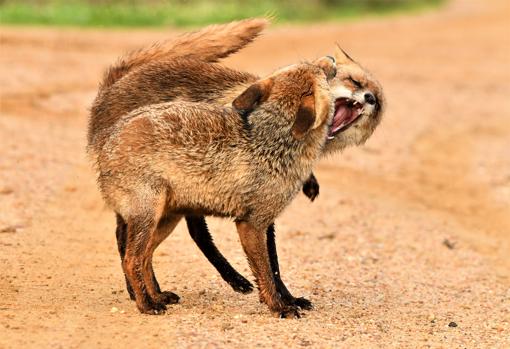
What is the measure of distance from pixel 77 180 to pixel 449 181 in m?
5.11

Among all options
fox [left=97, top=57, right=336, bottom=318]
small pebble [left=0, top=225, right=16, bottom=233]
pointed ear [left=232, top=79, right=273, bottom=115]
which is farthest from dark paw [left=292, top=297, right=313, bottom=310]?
small pebble [left=0, top=225, right=16, bottom=233]

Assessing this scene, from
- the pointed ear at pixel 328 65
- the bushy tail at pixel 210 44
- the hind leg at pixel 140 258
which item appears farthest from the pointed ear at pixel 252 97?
the bushy tail at pixel 210 44

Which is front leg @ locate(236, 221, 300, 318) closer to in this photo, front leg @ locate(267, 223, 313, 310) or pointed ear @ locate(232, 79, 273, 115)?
front leg @ locate(267, 223, 313, 310)

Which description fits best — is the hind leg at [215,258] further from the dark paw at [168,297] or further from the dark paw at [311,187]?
the dark paw at [311,187]

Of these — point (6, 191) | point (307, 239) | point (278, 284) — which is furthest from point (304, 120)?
point (6, 191)

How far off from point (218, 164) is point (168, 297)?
1.02 meters

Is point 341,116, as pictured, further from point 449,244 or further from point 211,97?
point 449,244

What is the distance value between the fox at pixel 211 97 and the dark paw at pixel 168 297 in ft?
1.55

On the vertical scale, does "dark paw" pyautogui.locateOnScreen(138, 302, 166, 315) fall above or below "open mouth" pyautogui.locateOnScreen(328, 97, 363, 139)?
below

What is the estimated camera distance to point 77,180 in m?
11.6

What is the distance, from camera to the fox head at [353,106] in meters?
7.93

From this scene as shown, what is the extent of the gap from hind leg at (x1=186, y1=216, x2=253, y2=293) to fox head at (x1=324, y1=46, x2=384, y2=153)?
3.55ft

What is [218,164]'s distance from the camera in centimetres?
712

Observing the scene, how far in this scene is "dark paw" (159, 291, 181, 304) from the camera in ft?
24.3
